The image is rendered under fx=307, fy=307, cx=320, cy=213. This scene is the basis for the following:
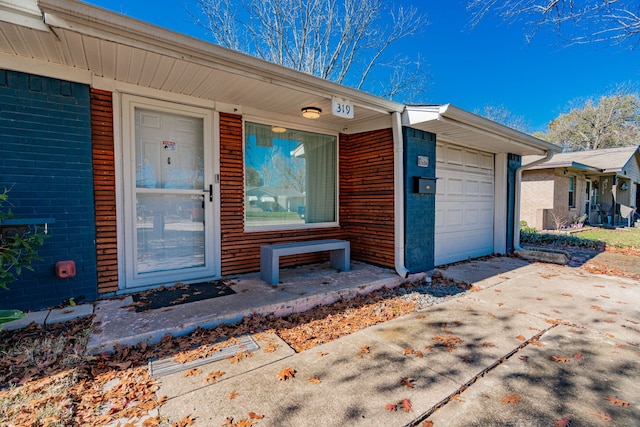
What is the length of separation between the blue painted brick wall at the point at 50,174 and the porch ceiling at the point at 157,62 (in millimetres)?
285

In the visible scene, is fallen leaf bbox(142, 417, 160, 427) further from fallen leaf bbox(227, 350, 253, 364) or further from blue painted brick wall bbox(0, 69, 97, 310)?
blue painted brick wall bbox(0, 69, 97, 310)

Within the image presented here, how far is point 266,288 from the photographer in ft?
12.1

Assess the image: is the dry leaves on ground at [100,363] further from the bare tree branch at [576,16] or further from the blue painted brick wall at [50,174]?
the bare tree branch at [576,16]

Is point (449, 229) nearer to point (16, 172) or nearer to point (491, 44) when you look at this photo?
point (491, 44)

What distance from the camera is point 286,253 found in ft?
12.9

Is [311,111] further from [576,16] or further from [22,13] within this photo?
[576,16]

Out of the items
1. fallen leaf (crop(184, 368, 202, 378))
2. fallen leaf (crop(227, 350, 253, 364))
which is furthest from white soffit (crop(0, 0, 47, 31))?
fallen leaf (crop(227, 350, 253, 364))

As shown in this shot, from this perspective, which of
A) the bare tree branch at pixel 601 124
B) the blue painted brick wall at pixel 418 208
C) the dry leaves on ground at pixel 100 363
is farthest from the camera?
the bare tree branch at pixel 601 124

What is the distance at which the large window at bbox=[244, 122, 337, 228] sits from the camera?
4.44 m

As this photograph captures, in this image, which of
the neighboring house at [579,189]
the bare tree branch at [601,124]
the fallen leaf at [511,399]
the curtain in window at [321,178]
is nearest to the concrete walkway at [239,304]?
the curtain in window at [321,178]

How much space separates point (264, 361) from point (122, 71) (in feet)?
9.96

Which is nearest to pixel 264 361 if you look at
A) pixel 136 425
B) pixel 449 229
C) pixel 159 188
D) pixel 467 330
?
pixel 136 425

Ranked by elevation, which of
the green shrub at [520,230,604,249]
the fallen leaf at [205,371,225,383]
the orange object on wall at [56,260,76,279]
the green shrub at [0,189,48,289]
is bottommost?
the fallen leaf at [205,371,225,383]

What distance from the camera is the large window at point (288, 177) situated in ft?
14.6
